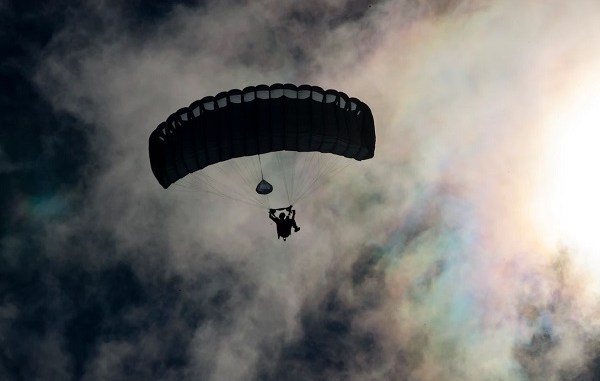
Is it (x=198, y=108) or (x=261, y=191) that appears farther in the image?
(x=261, y=191)

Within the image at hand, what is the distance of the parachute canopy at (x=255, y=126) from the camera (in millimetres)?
43688

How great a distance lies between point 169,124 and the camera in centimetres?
4478

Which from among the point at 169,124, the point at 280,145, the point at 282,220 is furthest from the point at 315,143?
the point at 169,124

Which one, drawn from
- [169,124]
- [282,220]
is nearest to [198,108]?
[169,124]

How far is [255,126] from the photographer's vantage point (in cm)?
4359

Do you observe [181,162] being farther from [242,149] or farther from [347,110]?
[347,110]

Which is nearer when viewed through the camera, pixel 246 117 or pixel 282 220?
pixel 246 117

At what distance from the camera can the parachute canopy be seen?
143ft

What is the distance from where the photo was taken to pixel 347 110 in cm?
4566

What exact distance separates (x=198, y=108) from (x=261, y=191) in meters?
6.29

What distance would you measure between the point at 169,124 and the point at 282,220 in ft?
27.9

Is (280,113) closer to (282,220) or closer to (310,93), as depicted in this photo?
(310,93)

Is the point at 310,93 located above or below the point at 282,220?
above

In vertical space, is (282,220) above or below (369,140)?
below
